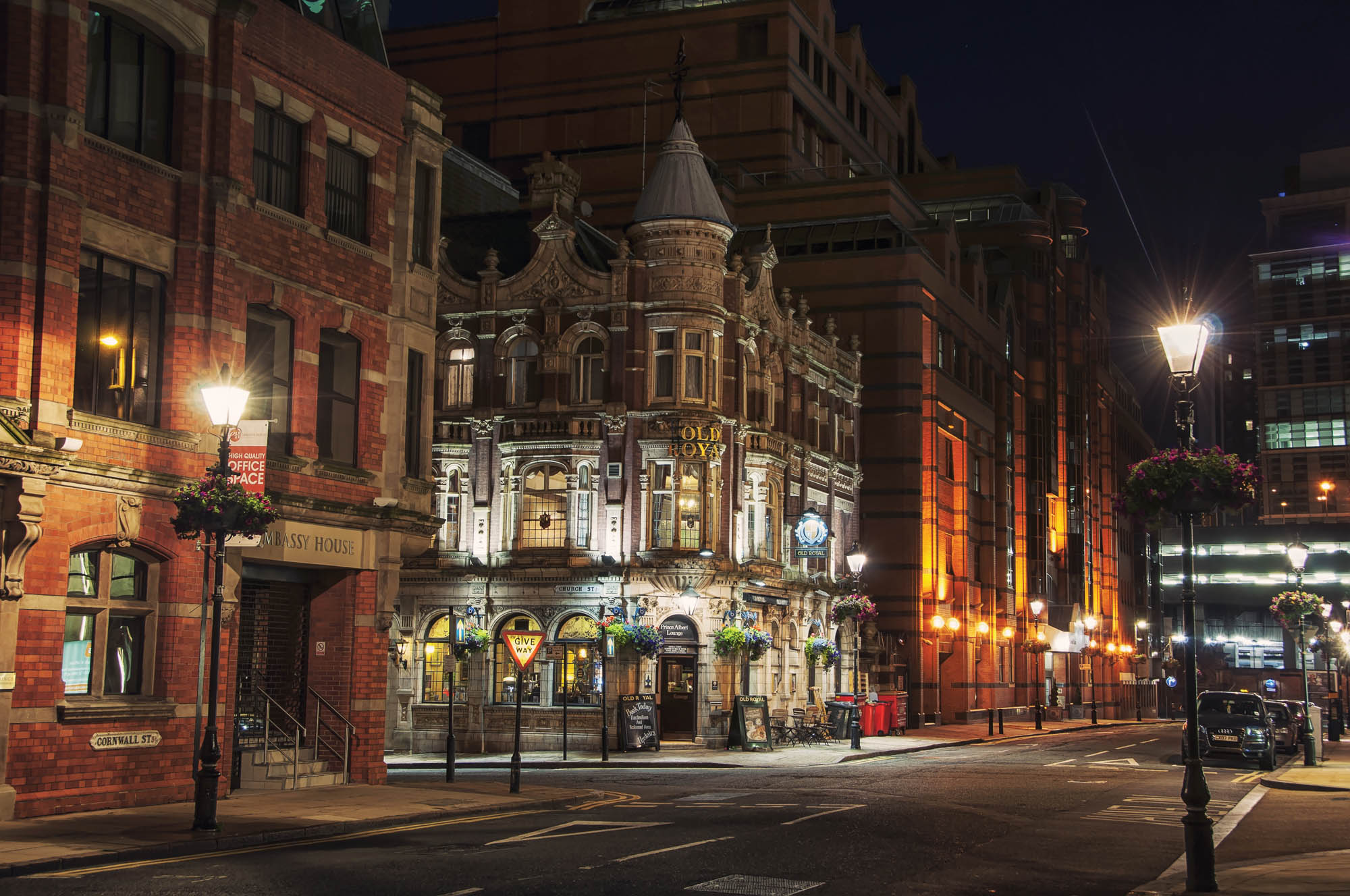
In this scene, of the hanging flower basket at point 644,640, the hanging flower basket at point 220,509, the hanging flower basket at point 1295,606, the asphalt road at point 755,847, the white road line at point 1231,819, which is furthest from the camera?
the hanging flower basket at point 1295,606

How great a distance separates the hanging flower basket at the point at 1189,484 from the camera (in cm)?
1712

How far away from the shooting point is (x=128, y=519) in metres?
20.7

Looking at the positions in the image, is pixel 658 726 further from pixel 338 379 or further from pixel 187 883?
pixel 187 883

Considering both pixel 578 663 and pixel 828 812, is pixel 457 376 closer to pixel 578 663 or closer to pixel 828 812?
pixel 578 663

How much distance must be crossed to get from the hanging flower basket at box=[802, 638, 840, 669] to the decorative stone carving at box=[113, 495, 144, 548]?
104 feet

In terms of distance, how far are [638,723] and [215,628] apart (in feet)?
78.4

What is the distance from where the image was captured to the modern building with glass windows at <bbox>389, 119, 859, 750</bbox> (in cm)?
4316

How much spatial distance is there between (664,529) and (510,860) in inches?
1082

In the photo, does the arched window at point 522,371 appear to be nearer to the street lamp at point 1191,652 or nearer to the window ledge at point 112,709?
the window ledge at point 112,709

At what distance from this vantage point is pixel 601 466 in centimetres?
4391

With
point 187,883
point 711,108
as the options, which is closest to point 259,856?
point 187,883

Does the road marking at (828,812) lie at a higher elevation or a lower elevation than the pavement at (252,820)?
lower

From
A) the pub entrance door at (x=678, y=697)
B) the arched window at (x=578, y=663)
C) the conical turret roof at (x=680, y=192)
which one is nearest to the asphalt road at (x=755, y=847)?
the arched window at (x=578, y=663)

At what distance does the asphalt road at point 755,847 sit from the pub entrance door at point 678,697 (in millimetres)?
13646
